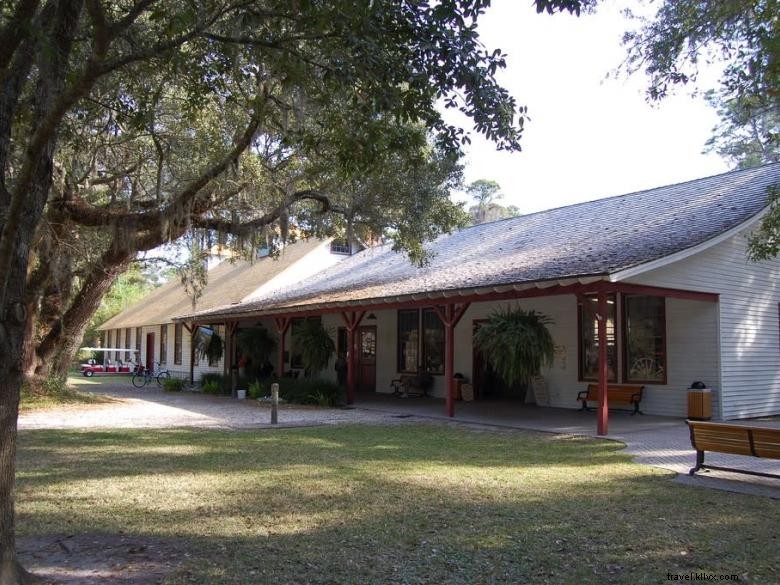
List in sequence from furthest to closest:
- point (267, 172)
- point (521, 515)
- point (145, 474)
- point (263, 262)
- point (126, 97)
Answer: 1. point (263, 262)
2. point (267, 172)
3. point (126, 97)
4. point (145, 474)
5. point (521, 515)

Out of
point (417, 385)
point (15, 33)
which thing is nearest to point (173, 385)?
point (417, 385)

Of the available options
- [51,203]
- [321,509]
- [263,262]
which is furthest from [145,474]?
[263,262]

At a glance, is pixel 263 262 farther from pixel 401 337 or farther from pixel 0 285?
pixel 0 285

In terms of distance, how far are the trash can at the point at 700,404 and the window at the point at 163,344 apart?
26099 mm

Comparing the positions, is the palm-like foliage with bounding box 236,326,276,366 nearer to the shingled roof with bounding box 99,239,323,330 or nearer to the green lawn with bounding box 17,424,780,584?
the shingled roof with bounding box 99,239,323,330

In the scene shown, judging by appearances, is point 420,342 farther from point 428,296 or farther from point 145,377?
point 145,377

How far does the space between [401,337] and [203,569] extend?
15.5 m

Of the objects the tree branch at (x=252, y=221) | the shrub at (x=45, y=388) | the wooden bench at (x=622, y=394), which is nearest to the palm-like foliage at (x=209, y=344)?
the shrub at (x=45, y=388)

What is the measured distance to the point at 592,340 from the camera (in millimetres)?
14859

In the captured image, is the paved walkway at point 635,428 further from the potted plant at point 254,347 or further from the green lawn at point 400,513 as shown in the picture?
the potted plant at point 254,347

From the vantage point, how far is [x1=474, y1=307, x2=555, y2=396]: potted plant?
40.4 feet

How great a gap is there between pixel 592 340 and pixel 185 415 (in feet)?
29.8

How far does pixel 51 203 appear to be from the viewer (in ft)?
45.9

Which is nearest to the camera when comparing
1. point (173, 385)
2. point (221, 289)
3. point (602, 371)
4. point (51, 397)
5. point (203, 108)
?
point (203, 108)
